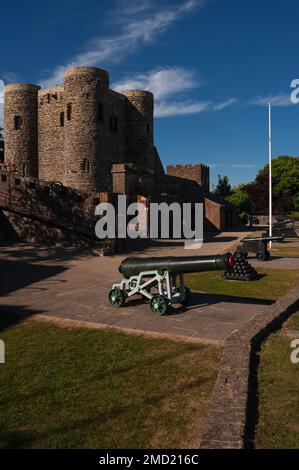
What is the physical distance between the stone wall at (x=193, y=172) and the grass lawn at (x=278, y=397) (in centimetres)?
3790

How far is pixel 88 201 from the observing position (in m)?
21.2

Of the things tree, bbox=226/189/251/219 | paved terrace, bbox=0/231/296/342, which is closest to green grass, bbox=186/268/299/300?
paved terrace, bbox=0/231/296/342

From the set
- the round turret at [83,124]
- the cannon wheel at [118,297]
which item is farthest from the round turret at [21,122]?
the cannon wheel at [118,297]

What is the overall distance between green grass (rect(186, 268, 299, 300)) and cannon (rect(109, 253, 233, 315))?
2294mm

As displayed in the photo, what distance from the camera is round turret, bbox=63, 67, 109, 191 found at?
3131 cm

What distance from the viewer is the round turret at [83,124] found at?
3131 centimetres

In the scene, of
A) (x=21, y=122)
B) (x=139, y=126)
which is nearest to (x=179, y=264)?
(x=139, y=126)

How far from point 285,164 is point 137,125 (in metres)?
38.4

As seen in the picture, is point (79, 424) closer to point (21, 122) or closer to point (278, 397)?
point (278, 397)

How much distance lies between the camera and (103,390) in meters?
5.23

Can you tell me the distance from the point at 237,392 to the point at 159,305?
12.6ft

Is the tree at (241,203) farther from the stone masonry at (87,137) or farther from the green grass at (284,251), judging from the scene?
the green grass at (284,251)

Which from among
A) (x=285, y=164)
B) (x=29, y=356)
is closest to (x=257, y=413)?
(x=29, y=356)
